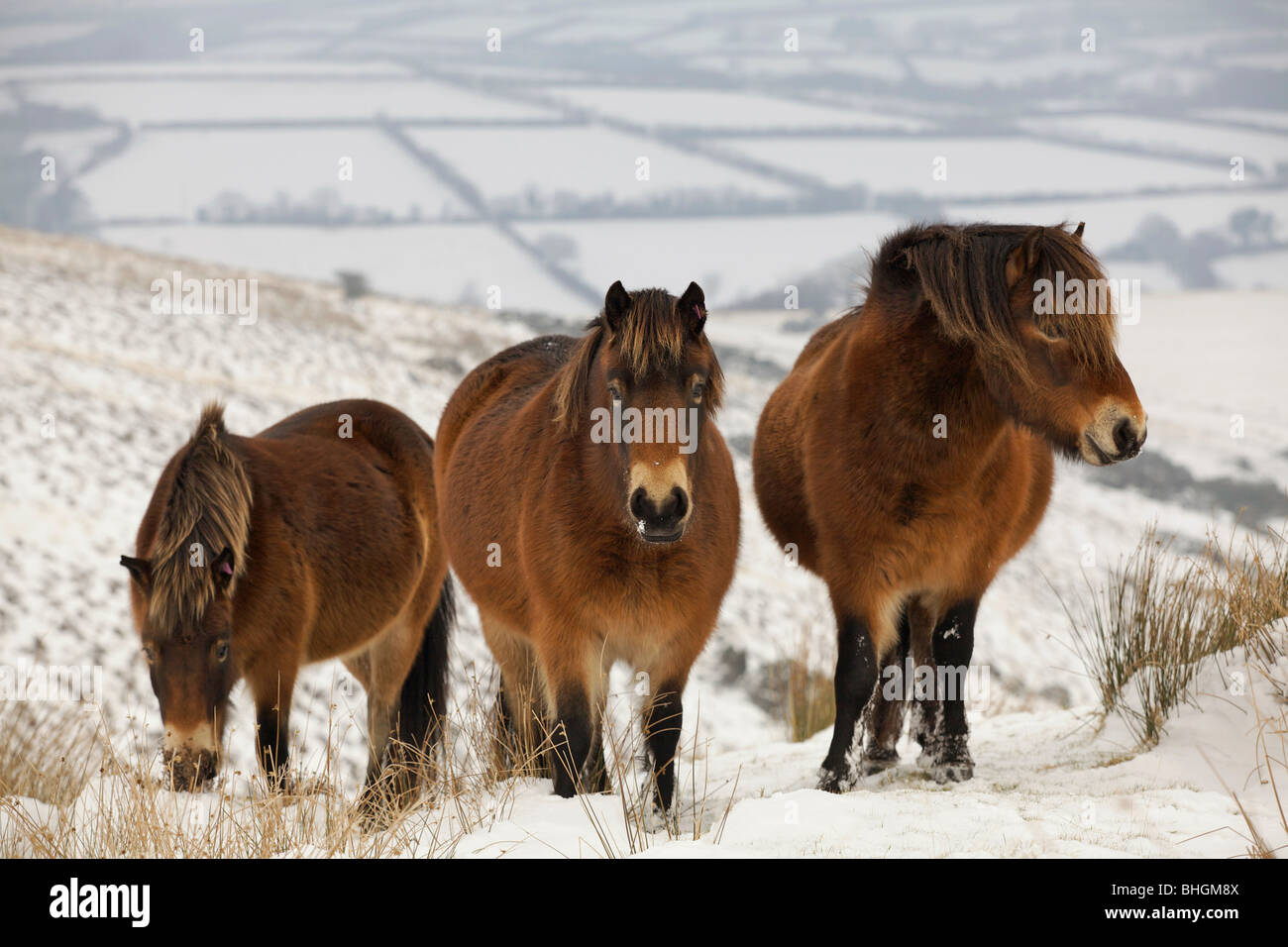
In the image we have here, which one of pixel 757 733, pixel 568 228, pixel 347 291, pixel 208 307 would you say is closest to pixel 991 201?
pixel 568 228

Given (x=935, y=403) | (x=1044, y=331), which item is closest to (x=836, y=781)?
(x=935, y=403)

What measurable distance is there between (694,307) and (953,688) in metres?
2.11

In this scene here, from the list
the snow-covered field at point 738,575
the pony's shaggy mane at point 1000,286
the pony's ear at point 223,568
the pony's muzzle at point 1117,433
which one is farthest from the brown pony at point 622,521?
the pony's muzzle at point 1117,433

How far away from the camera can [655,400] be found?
3814mm

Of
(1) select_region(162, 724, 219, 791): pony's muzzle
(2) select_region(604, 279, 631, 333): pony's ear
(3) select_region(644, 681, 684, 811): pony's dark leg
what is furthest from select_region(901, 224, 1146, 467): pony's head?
(1) select_region(162, 724, 219, 791): pony's muzzle

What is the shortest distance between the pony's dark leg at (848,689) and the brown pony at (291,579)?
1.79m

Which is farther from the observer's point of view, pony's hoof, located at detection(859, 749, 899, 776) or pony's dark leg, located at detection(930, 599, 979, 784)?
pony's hoof, located at detection(859, 749, 899, 776)

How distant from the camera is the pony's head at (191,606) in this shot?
4.54 metres

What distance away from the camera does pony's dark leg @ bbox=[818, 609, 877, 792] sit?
4.57 metres

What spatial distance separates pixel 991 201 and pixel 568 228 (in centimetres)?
1223

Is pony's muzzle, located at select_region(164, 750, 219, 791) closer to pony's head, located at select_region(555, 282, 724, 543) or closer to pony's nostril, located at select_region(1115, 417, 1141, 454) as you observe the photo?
pony's head, located at select_region(555, 282, 724, 543)

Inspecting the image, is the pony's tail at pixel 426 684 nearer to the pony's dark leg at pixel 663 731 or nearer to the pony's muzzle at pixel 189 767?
the pony's muzzle at pixel 189 767

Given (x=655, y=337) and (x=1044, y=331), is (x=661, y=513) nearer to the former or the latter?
(x=655, y=337)
